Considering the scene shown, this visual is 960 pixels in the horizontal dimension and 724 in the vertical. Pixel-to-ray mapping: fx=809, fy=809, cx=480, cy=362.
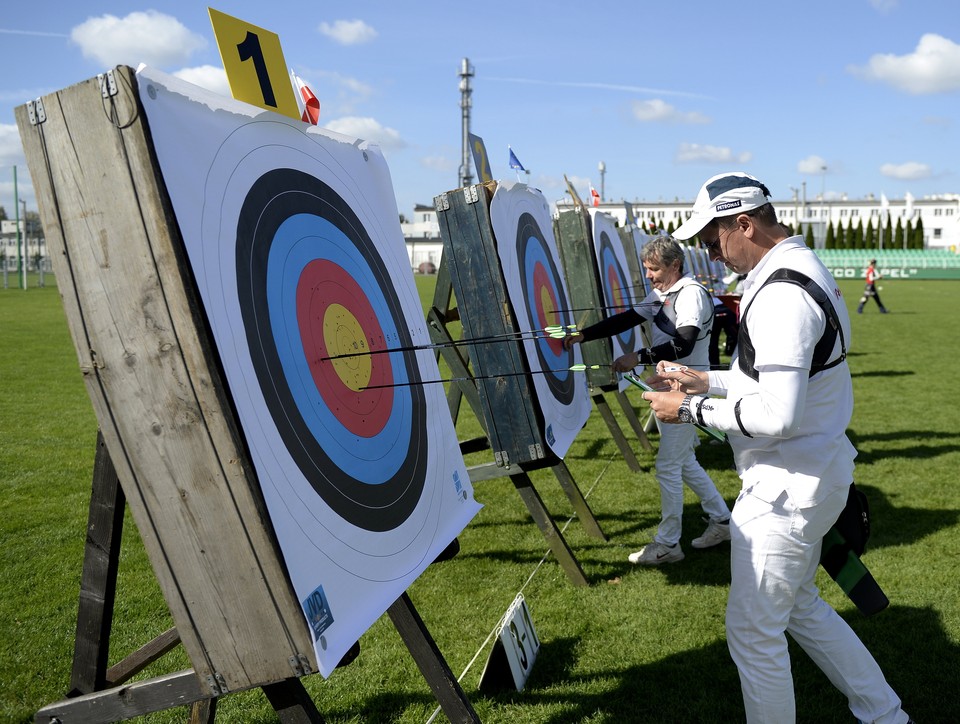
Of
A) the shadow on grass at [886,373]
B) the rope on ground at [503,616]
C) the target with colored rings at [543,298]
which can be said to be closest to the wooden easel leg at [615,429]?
the rope on ground at [503,616]

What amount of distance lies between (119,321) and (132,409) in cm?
19

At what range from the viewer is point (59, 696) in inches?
130

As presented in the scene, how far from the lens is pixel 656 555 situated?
15.8 feet

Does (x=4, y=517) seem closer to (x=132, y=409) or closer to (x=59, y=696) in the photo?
(x=59, y=696)

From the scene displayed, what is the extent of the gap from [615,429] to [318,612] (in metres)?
4.99

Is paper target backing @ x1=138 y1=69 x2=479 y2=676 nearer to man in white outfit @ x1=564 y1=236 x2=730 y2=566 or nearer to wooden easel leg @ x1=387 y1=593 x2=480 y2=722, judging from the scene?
wooden easel leg @ x1=387 y1=593 x2=480 y2=722

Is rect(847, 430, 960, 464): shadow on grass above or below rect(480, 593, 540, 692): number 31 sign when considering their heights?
below

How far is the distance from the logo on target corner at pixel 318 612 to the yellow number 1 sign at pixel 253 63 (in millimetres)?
1366

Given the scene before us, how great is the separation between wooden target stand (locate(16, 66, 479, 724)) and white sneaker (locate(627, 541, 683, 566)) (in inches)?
126

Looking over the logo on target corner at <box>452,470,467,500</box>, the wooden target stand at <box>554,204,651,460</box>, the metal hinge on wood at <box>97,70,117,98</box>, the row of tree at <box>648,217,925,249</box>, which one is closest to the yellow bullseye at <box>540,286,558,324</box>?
the wooden target stand at <box>554,204,651,460</box>

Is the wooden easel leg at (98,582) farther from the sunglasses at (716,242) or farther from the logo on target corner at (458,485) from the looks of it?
the sunglasses at (716,242)

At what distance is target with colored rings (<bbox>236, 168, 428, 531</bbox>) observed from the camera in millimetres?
2229

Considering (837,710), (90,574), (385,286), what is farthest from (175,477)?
(837,710)

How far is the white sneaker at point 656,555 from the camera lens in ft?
15.7
